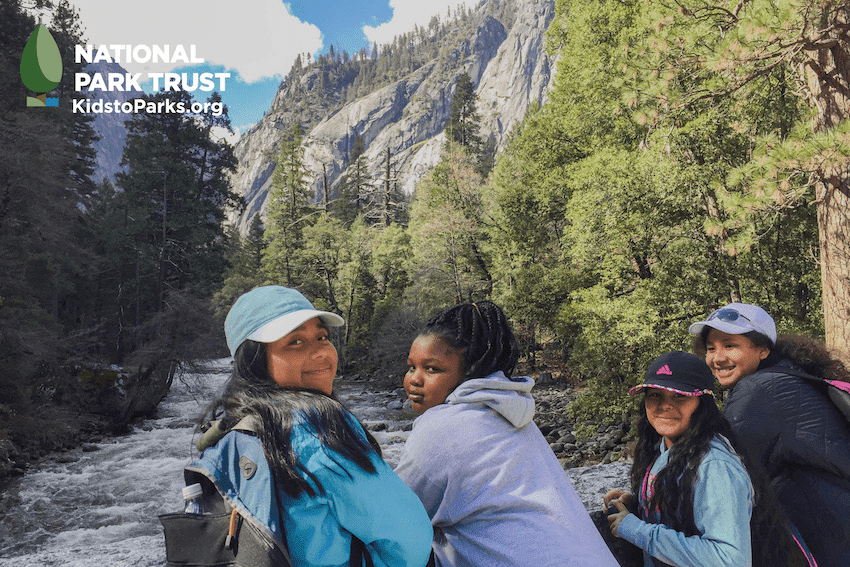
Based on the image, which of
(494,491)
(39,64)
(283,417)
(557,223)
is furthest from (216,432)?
(39,64)

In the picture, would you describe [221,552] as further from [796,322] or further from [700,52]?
[796,322]

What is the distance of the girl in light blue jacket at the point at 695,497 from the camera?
1708 millimetres

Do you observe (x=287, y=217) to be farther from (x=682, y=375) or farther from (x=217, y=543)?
(x=217, y=543)

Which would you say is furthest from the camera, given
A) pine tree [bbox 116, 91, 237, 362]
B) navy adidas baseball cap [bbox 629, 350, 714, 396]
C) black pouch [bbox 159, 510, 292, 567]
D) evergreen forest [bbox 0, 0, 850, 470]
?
pine tree [bbox 116, 91, 237, 362]

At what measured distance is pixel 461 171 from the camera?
22.9 m

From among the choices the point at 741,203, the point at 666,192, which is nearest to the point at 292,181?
the point at 666,192

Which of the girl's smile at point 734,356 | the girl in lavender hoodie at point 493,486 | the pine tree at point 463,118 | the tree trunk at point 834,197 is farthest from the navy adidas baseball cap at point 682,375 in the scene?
the pine tree at point 463,118

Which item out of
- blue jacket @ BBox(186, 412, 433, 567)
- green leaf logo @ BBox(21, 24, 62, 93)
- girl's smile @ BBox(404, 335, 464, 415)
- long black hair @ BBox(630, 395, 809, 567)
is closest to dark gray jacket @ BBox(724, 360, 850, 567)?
long black hair @ BBox(630, 395, 809, 567)

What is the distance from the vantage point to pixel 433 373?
1.77m

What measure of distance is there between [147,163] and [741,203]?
30510mm

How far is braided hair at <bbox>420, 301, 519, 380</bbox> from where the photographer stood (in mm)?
1743

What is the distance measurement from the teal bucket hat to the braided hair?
42 centimetres

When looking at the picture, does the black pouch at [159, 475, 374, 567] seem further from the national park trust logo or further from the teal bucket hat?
the national park trust logo

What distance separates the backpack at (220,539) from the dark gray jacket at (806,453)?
1.67 m
